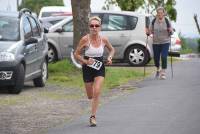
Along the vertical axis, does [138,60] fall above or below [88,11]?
below

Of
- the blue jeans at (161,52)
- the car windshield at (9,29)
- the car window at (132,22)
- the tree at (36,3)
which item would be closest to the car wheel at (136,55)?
the car window at (132,22)

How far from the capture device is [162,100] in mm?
13742

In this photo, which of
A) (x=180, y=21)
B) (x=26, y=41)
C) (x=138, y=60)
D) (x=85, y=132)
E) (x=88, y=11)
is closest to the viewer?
(x=85, y=132)

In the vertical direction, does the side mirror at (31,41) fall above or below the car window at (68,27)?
above

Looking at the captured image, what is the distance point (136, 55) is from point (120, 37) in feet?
2.25

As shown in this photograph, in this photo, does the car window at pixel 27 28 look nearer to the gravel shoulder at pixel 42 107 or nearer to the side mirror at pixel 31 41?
the side mirror at pixel 31 41

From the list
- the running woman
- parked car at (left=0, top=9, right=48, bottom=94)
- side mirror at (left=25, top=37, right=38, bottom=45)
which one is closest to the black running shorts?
the running woman

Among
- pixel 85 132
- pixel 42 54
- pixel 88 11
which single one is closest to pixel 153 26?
pixel 88 11

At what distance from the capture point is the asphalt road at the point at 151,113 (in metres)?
10.5

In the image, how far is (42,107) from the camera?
12945 mm

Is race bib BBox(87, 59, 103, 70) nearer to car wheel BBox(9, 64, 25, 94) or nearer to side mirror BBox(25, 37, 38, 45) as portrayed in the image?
car wheel BBox(9, 64, 25, 94)

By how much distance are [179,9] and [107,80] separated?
28283mm

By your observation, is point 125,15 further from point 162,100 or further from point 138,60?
point 162,100

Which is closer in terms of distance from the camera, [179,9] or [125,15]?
[125,15]
